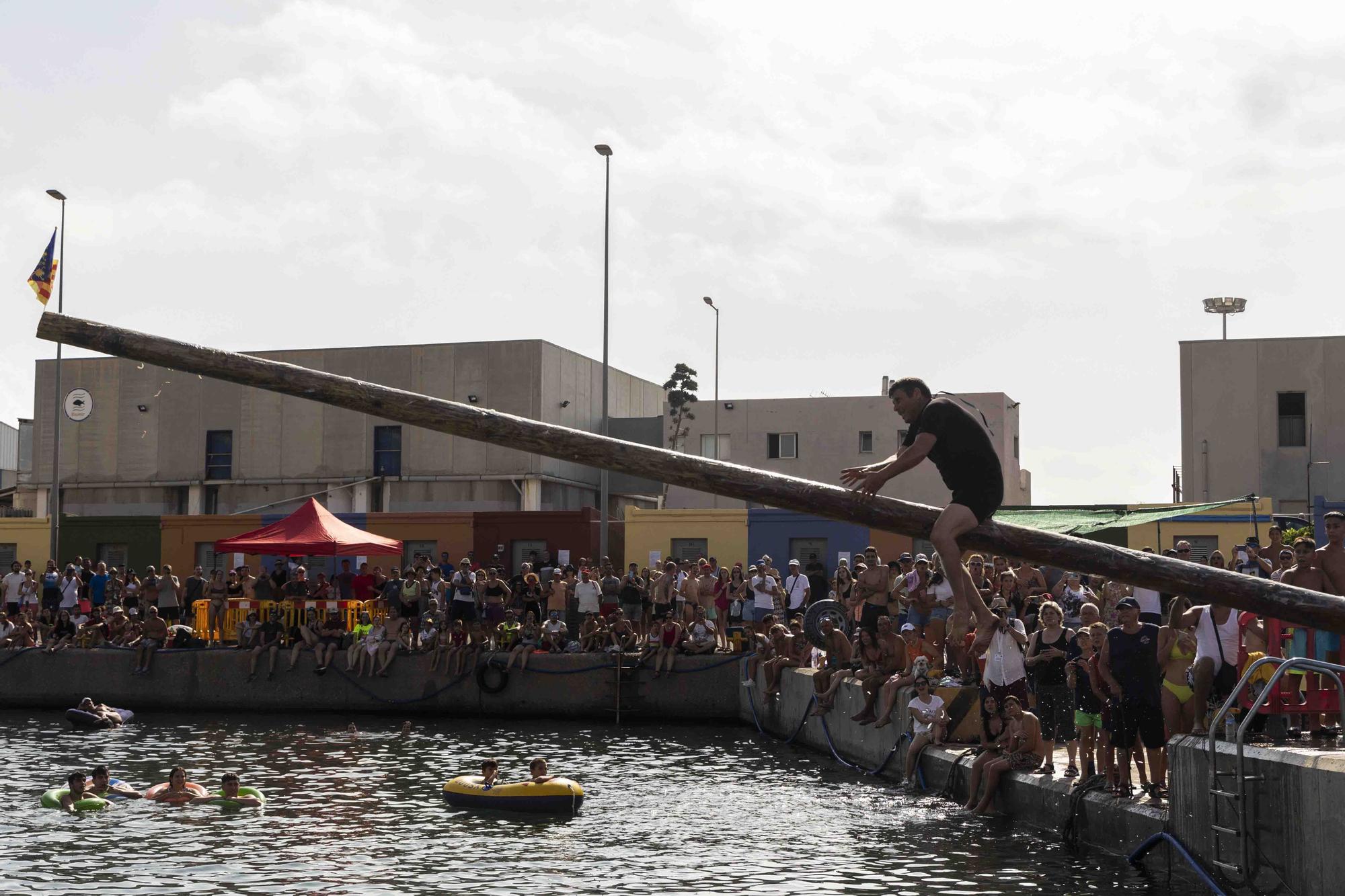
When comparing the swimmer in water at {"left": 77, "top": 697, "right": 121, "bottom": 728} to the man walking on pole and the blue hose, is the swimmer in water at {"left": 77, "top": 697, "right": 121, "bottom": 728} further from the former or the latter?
A: the man walking on pole

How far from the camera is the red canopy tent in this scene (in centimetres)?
2842

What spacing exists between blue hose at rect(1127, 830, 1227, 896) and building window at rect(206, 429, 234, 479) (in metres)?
41.5

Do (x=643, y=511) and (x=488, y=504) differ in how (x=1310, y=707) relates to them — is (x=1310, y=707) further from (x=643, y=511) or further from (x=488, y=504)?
(x=488, y=504)

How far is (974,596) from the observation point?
7.34 metres

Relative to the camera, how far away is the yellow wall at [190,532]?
1642 inches

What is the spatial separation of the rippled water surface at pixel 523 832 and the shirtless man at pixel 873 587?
238 centimetres

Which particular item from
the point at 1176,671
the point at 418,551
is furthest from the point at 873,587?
the point at 418,551

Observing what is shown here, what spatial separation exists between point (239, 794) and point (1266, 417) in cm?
3146

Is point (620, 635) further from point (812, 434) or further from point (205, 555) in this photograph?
point (812, 434)

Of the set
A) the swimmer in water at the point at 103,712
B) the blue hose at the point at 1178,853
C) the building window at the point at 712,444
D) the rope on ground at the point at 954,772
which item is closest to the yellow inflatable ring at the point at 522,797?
the rope on ground at the point at 954,772

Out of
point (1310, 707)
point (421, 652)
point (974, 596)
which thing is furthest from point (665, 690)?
point (974, 596)

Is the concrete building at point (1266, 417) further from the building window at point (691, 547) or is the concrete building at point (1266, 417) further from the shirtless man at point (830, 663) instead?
the shirtless man at point (830, 663)

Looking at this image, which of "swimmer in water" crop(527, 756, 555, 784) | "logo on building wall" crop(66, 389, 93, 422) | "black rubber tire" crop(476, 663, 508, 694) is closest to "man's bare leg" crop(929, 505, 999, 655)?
"swimmer in water" crop(527, 756, 555, 784)

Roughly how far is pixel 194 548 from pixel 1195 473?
2837 centimetres
